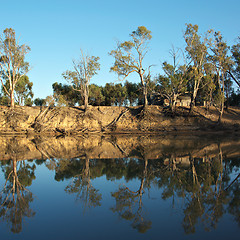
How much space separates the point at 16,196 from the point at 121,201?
9.66ft

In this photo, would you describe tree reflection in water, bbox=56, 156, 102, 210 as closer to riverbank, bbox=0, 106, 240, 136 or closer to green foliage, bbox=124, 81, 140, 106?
riverbank, bbox=0, 106, 240, 136

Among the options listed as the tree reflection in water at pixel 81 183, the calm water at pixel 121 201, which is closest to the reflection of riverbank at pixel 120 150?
the tree reflection in water at pixel 81 183

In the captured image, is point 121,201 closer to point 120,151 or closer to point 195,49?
point 120,151

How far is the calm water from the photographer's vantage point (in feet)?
14.6

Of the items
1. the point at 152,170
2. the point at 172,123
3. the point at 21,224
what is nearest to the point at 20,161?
the point at 152,170

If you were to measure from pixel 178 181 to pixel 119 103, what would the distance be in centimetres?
4825

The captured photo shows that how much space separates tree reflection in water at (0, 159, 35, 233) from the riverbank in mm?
22534

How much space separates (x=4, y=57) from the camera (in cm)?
3528

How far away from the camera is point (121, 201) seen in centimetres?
602

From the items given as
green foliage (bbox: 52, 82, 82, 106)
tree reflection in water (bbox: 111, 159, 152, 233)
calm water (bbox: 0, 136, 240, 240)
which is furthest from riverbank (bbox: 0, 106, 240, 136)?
tree reflection in water (bbox: 111, 159, 152, 233)

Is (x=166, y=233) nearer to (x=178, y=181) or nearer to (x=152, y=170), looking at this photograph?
(x=178, y=181)

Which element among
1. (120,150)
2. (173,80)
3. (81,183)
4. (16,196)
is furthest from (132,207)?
(173,80)

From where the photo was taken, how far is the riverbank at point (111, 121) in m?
32.5

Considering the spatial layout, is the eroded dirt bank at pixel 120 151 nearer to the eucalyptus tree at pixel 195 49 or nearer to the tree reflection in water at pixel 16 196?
the tree reflection in water at pixel 16 196
